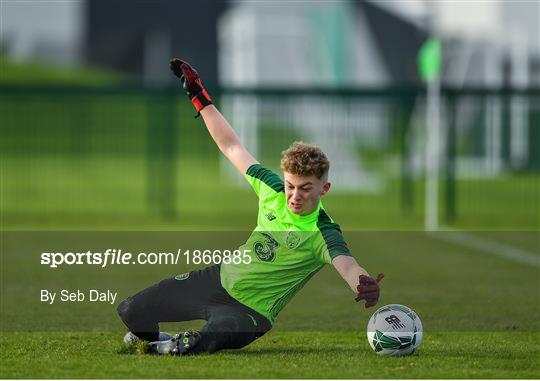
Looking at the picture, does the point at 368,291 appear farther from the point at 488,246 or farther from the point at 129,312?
the point at 488,246

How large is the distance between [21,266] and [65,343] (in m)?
5.28

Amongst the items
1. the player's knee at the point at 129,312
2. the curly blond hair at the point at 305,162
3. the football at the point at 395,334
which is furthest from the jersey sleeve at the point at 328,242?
the player's knee at the point at 129,312

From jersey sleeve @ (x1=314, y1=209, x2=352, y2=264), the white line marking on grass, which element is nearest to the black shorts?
jersey sleeve @ (x1=314, y1=209, x2=352, y2=264)

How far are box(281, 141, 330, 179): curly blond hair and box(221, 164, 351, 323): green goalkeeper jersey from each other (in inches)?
13.9

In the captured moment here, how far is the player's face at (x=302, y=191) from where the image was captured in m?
7.13

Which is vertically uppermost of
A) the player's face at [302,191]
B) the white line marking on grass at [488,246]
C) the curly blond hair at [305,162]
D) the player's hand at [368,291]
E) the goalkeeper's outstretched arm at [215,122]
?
the goalkeeper's outstretched arm at [215,122]

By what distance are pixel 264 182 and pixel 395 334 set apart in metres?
1.29

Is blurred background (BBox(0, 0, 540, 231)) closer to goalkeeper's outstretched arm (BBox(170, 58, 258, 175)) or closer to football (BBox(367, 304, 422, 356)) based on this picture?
goalkeeper's outstretched arm (BBox(170, 58, 258, 175))

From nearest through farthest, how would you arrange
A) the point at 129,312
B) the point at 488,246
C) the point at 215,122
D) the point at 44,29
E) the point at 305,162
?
1. the point at 305,162
2. the point at 129,312
3. the point at 215,122
4. the point at 488,246
5. the point at 44,29

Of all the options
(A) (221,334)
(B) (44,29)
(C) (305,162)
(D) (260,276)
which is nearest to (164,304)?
(A) (221,334)

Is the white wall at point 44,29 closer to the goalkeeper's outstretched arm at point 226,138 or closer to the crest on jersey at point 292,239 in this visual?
the goalkeeper's outstretched arm at point 226,138

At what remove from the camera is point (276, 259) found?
7465mm

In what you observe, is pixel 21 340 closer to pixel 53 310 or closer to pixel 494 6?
pixel 53 310

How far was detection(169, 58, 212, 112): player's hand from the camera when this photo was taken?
8062mm
